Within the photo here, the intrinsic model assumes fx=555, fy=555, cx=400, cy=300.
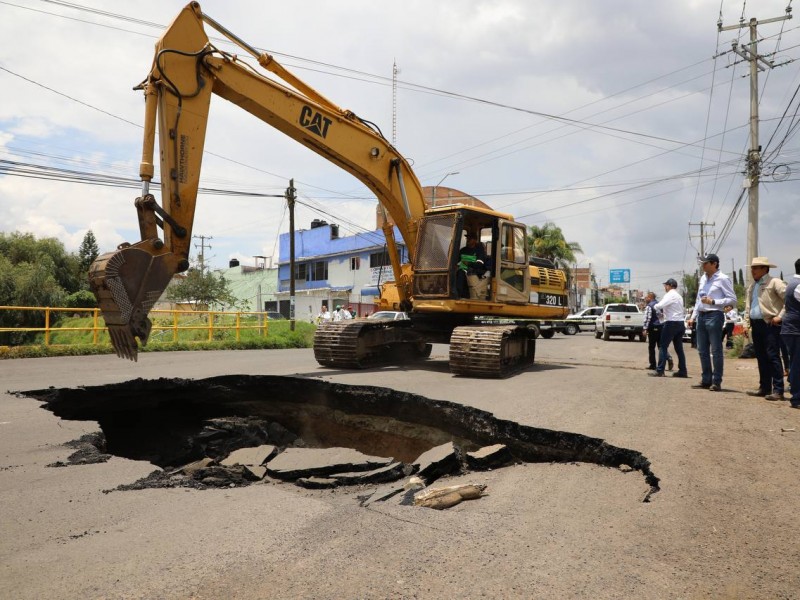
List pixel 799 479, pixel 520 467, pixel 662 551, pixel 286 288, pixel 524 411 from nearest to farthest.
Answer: pixel 662 551
pixel 799 479
pixel 520 467
pixel 524 411
pixel 286 288

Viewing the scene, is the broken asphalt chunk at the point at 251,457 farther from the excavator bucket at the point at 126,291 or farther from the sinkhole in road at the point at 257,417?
the excavator bucket at the point at 126,291

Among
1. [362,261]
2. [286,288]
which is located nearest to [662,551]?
[362,261]

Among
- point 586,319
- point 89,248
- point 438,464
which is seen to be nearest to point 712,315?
point 438,464

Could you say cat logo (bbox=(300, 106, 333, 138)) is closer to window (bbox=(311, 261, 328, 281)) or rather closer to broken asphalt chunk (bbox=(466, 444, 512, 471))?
broken asphalt chunk (bbox=(466, 444, 512, 471))

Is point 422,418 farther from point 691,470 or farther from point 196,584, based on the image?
point 196,584

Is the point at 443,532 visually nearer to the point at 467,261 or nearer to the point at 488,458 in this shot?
the point at 488,458

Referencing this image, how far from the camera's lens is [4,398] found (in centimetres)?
661

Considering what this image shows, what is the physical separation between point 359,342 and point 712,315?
523 centimetres

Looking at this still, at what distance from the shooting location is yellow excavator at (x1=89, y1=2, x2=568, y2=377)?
6.08 m

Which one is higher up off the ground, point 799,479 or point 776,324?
point 776,324

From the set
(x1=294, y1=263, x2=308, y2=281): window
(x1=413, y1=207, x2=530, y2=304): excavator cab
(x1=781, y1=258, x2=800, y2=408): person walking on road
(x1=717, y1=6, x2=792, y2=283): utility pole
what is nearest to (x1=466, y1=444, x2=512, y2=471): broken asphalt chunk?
(x1=781, y1=258, x2=800, y2=408): person walking on road

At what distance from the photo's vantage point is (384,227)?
1020 centimetres

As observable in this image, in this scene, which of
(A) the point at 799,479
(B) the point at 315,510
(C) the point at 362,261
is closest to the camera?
(B) the point at 315,510

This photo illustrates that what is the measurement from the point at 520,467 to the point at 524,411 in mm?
1506
